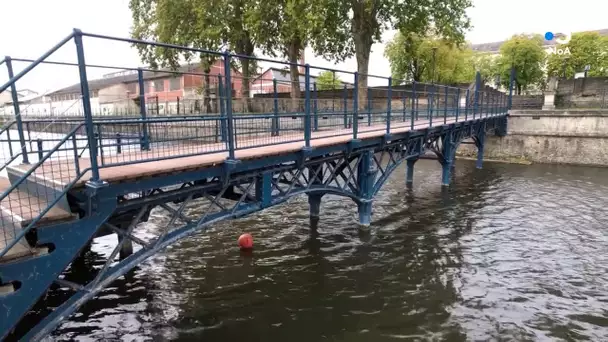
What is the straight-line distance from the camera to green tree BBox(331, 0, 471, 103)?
923 inches

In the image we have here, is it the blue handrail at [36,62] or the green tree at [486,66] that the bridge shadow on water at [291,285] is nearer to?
the blue handrail at [36,62]

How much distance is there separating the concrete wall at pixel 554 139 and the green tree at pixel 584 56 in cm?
2630

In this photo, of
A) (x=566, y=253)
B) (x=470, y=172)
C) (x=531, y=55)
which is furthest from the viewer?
(x=531, y=55)

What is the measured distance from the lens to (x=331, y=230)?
37.2 ft

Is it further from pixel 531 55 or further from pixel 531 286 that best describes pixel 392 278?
pixel 531 55

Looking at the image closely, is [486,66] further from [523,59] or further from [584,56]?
[584,56]

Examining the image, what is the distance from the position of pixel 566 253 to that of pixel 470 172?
1216 cm

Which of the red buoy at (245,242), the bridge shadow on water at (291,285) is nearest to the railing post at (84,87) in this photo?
the bridge shadow on water at (291,285)

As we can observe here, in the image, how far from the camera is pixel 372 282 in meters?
8.16

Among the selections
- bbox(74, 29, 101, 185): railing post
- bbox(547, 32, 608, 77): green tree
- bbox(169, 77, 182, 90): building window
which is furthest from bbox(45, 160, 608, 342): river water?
bbox(547, 32, 608, 77): green tree

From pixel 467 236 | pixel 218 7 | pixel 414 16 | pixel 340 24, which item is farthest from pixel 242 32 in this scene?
pixel 467 236

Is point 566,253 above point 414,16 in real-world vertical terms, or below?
below

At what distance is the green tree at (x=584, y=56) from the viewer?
4603 centimetres

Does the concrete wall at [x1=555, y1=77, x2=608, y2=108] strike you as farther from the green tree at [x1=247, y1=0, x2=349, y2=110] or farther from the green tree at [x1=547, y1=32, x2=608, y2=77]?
the green tree at [x1=247, y1=0, x2=349, y2=110]
